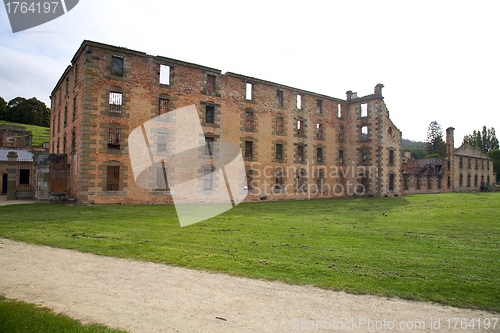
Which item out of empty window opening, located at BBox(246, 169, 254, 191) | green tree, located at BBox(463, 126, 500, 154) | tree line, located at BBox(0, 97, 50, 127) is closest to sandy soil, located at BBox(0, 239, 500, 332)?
empty window opening, located at BBox(246, 169, 254, 191)

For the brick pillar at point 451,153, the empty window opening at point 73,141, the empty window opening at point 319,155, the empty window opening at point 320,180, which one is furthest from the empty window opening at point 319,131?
the brick pillar at point 451,153

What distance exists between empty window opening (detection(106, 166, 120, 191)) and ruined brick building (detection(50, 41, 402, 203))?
64 mm

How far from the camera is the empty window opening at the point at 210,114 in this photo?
27406 mm

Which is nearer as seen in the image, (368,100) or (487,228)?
(487,228)

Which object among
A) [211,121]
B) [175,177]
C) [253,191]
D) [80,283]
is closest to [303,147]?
[253,191]

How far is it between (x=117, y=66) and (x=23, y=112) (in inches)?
2330

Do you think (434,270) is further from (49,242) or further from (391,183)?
(391,183)

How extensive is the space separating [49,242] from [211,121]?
63.5 ft

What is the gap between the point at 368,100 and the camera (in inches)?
1439

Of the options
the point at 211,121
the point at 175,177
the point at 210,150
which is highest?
the point at 211,121

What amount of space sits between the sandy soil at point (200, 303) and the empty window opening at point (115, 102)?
58.9 ft

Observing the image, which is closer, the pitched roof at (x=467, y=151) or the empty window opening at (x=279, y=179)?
the empty window opening at (x=279, y=179)

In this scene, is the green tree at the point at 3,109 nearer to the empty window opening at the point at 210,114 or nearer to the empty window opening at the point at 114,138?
the empty window opening at the point at 114,138

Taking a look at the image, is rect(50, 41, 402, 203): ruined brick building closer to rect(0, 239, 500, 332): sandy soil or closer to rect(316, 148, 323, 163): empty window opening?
rect(316, 148, 323, 163): empty window opening
